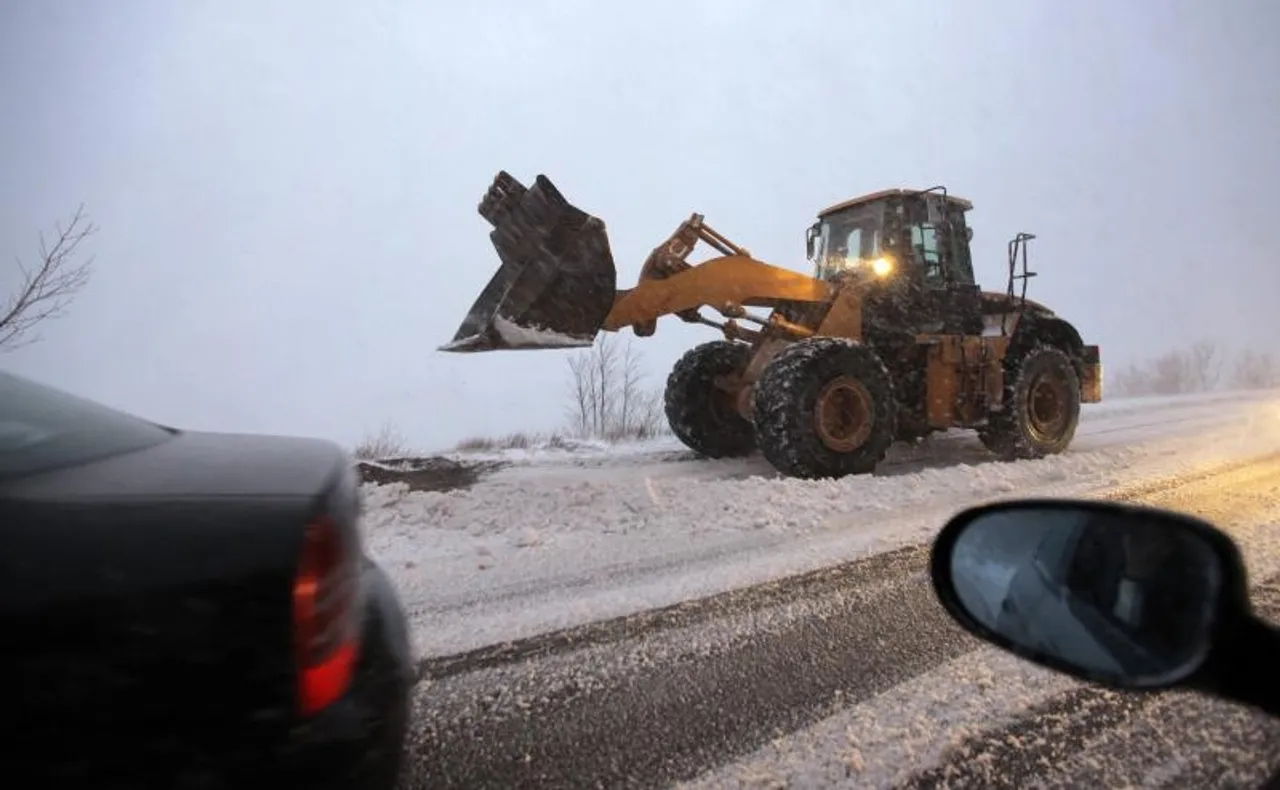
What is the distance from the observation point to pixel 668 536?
5137mm

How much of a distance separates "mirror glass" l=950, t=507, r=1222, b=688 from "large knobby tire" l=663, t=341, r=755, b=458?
23.9ft

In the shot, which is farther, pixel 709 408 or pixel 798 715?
pixel 709 408

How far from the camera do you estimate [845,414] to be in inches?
285

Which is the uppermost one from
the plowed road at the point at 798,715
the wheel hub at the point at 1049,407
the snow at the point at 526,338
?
the snow at the point at 526,338

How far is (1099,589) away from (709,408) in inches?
302

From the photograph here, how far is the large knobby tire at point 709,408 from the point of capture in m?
8.94

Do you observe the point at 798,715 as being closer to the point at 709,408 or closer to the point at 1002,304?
the point at 709,408

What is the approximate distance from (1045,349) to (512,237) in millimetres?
6299

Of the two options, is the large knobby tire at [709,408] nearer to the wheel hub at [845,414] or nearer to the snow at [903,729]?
the wheel hub at [845,414]

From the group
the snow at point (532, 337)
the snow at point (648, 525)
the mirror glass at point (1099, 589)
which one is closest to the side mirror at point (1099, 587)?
the mirror glass at point (1099, 589)

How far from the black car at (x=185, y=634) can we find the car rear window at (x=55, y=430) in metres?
0.01

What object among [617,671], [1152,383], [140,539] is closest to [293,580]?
[140,539]

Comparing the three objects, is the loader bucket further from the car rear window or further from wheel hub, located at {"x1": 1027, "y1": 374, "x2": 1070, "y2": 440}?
wheel hub, located at {"x1": 1027, "y1": 374, "x2": 1070, "y2": 440}

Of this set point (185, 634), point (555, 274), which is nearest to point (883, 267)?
point (555, 274)
